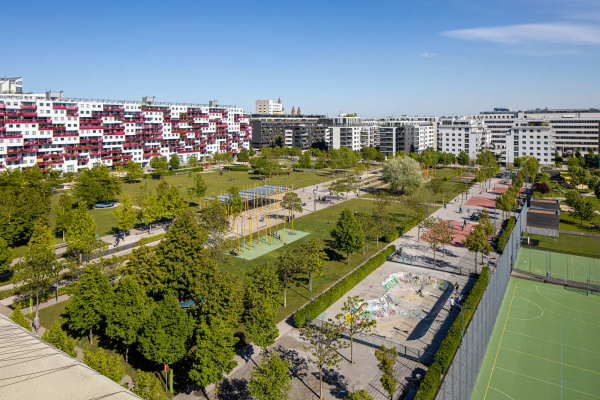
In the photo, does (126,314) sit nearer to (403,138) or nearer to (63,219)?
(63,219)

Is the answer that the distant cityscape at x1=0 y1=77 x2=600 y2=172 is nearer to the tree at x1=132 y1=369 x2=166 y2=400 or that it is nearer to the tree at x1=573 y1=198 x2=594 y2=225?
the tree at x1=573 y1=198 x2=594 y2=225

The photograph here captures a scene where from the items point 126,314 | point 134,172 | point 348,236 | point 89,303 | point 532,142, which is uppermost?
point 532,142

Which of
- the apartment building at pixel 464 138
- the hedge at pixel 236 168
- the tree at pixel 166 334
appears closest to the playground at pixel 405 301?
the tree at pixel 166 334

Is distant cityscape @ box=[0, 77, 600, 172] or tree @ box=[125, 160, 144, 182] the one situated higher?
distant cityscape @ box=[0, 77, 600, 172]

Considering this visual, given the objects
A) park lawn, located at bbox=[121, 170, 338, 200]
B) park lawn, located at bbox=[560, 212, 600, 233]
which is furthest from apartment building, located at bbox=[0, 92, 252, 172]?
park lawn, located at bbox=[560, 212, 600, 233]

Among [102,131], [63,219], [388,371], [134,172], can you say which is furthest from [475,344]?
[102,131]

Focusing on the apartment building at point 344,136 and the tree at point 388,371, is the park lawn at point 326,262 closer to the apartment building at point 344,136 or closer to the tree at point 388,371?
the tree at point 388,371
